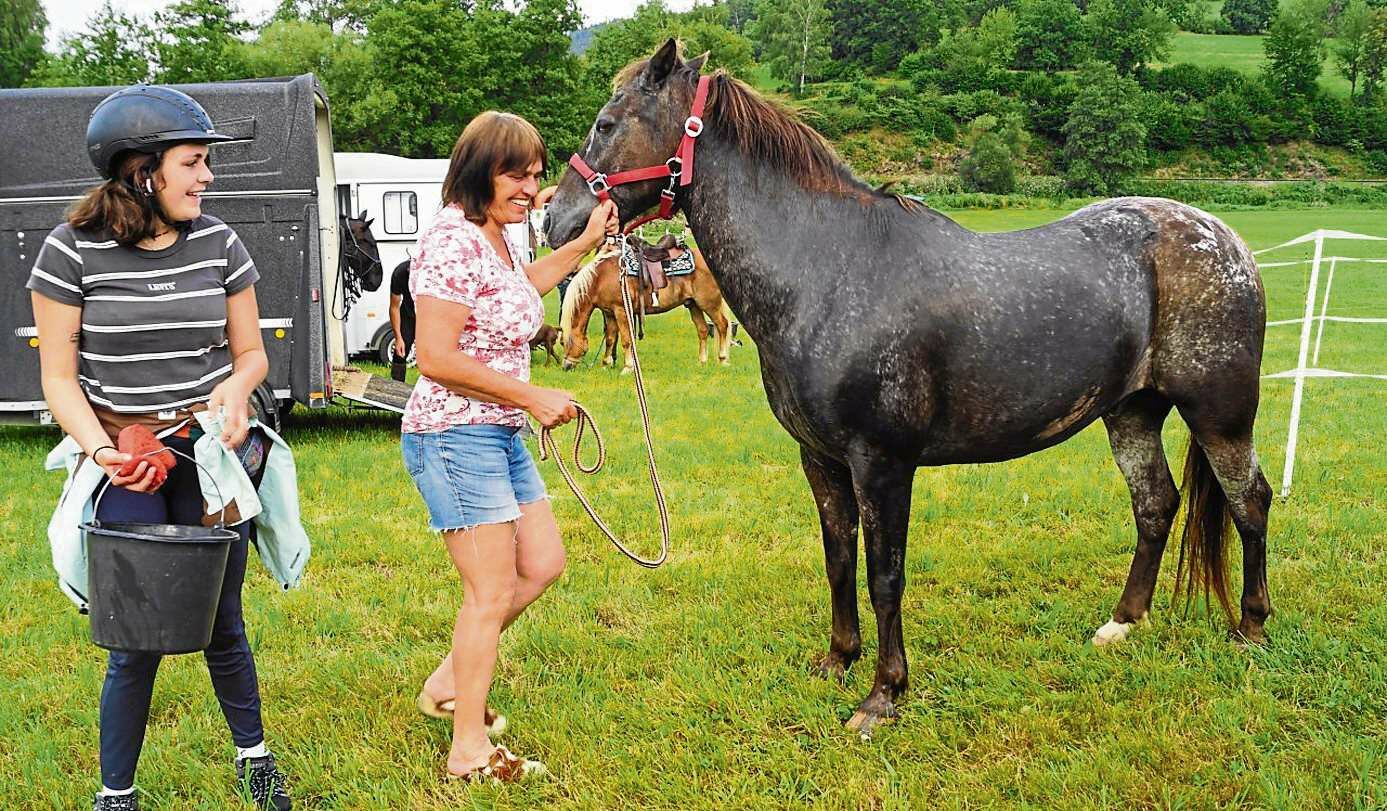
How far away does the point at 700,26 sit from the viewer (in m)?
71.4

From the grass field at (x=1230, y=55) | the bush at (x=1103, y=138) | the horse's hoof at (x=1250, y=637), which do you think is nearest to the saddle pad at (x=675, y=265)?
the horse's hoof at (x=1250, y=637)

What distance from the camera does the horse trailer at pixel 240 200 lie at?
7727 mm

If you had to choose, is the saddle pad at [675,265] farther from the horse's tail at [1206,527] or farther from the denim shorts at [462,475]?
the denim shorts at [462,475]

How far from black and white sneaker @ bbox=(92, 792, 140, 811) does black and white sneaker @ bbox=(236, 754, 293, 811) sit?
0.32 metres

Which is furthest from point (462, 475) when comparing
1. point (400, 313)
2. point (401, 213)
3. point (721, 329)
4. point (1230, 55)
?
point (1230, 55)

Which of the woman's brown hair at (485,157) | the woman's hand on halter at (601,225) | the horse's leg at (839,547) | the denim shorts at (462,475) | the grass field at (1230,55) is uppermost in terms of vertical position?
the grass field at (1230,55)

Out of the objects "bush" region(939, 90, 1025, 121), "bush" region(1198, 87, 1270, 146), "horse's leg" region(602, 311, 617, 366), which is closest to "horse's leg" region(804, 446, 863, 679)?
"horse's leg" region(602, 311, 617, 366)

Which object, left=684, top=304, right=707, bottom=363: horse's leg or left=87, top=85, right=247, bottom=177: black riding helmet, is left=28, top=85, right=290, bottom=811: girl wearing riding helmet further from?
left=684, top=304, right=707, bottom=363: horse's leg

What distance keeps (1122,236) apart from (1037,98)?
8514cm

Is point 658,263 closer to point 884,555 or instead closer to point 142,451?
point 884,555

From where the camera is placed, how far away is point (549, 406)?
2705mm

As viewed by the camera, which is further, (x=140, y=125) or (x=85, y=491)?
(x=85, y=491)

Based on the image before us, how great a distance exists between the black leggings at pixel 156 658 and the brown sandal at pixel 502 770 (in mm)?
719

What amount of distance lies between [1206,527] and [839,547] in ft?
5.58
